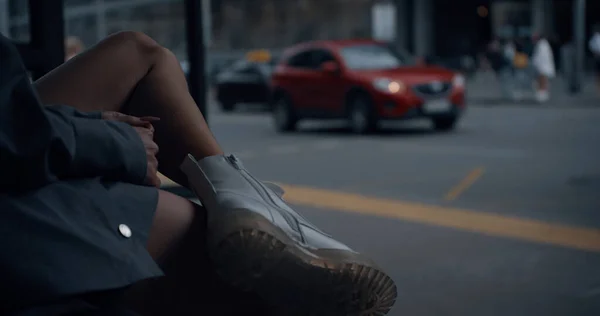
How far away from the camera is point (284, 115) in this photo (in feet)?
59.2

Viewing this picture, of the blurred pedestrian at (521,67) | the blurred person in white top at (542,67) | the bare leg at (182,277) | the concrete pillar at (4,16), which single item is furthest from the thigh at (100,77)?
the blurred pedestrian at (521,67)

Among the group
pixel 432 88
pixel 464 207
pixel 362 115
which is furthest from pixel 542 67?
pixel 464 207

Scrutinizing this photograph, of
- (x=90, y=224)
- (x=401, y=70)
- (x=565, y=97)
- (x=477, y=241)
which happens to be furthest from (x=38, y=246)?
(x=565, y=97)

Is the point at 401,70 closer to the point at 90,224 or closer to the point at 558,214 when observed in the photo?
the point at 558,214

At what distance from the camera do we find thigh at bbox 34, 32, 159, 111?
229cm

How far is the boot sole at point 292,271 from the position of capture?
6.38 ft

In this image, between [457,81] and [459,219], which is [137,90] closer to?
[459,219]

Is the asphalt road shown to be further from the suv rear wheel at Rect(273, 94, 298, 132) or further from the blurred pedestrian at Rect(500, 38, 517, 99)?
the blurred pedestrian at Rect(500, 38, 517, 99)

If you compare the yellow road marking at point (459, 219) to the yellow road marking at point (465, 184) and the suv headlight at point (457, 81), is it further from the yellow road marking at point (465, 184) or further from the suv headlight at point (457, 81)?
the suv headlight at point (457, 81)

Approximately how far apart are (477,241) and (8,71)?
4600 millimetres

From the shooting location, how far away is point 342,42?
17.8 meters

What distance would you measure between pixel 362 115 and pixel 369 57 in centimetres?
132

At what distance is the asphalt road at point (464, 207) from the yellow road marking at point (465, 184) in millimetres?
11

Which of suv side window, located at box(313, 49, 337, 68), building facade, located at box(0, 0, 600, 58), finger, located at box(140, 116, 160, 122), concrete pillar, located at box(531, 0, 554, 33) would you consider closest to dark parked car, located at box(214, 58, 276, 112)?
suv side window, located at box(313, 49, 337, 68)
